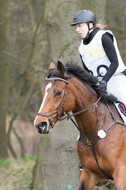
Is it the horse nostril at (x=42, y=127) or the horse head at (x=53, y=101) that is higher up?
the horse head at (x=53, y=101)

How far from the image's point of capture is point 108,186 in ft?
21.5

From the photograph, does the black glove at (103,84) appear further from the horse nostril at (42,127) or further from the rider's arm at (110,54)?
the horse nostril at (42,127)

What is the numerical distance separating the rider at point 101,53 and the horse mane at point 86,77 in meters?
0.14

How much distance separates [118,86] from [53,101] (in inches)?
47.9

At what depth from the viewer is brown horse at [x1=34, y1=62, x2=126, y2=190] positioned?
4.51 metres

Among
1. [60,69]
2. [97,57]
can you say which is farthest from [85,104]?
[97,57]

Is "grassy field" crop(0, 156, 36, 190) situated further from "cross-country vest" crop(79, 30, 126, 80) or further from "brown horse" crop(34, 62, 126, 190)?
"cross-country vest" crop(79, 30, 126, 80)

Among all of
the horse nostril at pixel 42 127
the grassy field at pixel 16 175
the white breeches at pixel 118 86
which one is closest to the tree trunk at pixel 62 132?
the grassy field at pixel 16 175

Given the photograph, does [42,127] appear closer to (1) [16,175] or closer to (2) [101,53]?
(2) [101,53]

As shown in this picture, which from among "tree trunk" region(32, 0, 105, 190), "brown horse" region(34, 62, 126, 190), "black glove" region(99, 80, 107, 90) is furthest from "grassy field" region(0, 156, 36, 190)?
"black glove" region(99, 80, 107, 90)

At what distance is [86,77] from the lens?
4801 millimetres

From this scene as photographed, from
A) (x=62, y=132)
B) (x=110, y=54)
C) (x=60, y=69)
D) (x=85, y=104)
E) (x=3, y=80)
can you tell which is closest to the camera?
(x=60, y=69)

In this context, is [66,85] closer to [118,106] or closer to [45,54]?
[118,106]

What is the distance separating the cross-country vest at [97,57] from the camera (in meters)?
5.10
